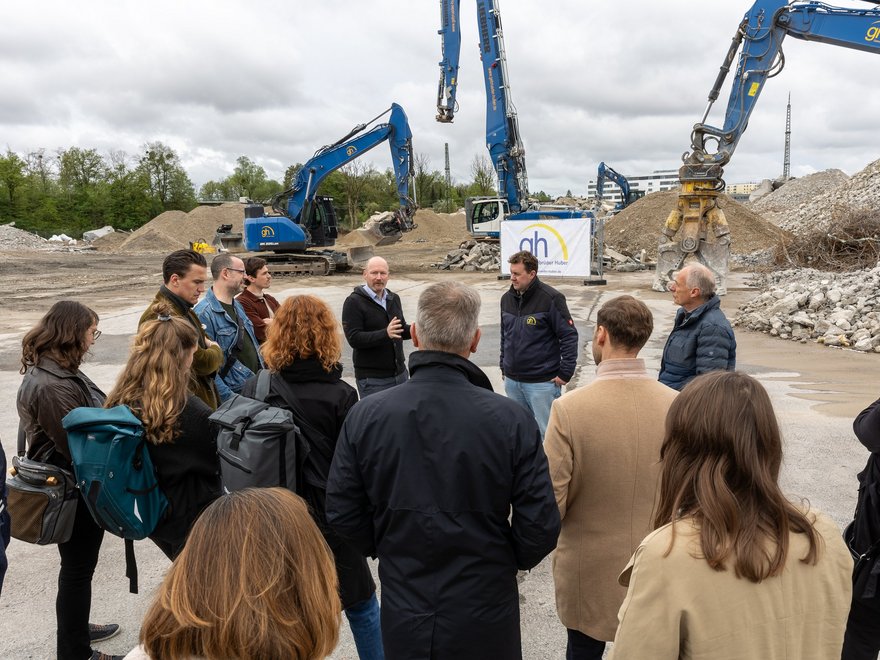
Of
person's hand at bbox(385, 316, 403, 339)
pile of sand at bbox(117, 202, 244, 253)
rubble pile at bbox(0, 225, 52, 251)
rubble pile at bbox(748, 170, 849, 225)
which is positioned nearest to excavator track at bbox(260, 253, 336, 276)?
pile of sand at bbox(117, 202, 244, 253)

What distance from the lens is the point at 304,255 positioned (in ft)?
76.4

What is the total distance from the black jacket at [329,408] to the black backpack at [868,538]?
1994 millimetres

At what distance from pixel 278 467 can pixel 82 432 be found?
0.79 meters

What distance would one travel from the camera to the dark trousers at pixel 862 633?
2557 millimetres

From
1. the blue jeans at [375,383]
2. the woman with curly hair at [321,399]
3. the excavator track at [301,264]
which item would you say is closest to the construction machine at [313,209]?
the excavator track at [301,264]

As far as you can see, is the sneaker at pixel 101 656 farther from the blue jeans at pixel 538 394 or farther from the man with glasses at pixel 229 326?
the blue jeans at pixel 538 394

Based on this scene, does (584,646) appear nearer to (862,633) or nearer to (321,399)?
(862,633)

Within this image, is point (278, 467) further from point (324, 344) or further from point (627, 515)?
point (627, 515)

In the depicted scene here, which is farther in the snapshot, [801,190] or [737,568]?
[801,190]

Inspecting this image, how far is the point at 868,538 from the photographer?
2482 mm

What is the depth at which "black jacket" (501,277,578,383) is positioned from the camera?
4.93m

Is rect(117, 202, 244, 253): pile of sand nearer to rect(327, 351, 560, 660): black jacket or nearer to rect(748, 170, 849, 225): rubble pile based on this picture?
rect(748, 170, 849, 225): rubble pile

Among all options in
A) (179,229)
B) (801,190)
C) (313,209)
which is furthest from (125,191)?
(801,190)

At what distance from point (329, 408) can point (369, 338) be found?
1894 mm
